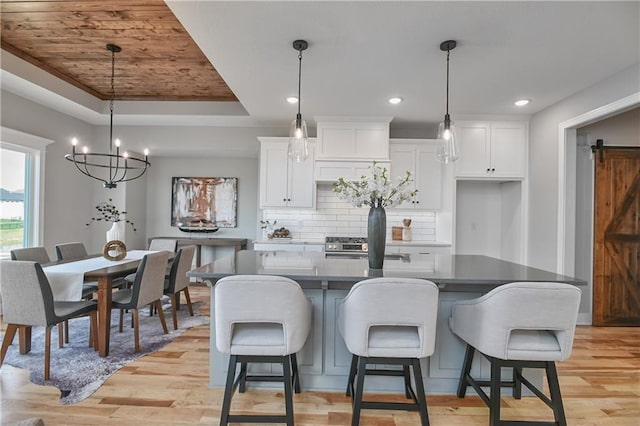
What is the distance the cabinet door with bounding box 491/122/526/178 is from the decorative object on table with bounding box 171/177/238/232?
4.12 m

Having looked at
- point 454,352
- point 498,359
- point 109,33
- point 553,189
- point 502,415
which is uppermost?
point 109,33

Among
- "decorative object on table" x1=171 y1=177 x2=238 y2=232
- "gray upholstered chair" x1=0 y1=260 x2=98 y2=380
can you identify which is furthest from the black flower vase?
"decorative object on table" x1=171 y1=177 x2=238 y2=232

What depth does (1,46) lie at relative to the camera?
3391mm

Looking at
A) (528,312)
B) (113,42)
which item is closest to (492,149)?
(528,312)

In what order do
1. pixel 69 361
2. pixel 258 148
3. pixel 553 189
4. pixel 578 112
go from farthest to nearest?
pixel 258 148
pixel 553 189
pixel 578 112
pixel 69 361

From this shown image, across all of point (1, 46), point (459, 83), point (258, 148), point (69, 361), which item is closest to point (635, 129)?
point (459, 83)

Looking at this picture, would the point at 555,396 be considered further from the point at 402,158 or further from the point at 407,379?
the point at 402,158

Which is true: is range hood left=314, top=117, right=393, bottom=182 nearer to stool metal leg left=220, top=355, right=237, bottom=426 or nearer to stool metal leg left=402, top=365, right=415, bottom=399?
stool metal leg left=402, top=365, right=415, bottom=399

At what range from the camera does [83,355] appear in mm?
2932

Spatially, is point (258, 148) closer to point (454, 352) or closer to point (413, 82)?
point (413, 82)

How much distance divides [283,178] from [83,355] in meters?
2.93

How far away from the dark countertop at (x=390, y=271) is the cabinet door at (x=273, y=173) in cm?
208

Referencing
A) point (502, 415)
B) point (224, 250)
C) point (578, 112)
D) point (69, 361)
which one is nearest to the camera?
point (502, 415)

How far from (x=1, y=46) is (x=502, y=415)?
5372 mm
